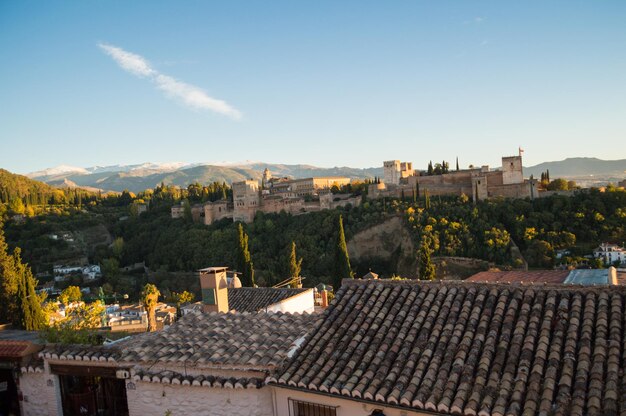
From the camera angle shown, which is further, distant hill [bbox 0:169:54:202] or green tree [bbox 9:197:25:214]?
distant hill [bbox 0:169:54:202]

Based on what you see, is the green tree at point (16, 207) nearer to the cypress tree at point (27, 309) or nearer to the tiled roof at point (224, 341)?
the cypress tree at point (27, 309)

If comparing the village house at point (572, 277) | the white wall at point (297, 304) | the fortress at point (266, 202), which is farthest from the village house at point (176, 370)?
the fortress at point (266, 202)

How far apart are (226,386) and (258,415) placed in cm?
51

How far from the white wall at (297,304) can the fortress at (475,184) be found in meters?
38.6

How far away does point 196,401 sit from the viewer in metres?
5.65

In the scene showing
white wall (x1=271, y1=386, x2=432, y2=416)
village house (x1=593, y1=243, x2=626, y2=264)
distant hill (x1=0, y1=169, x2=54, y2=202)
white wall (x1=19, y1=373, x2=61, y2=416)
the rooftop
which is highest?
distant hill (x1=0, y1=169, x2=54, y2=202)

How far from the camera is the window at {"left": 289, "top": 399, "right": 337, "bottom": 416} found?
16.4 ft

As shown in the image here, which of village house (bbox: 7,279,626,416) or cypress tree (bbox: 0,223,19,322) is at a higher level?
village house (bbox: 7,279,626,416)

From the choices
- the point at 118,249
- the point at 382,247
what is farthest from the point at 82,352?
the point at 118,249

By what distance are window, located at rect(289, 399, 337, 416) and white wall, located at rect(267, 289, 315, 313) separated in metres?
7.15

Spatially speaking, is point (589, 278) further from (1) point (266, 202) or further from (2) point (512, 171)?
(1) point (266, 202)

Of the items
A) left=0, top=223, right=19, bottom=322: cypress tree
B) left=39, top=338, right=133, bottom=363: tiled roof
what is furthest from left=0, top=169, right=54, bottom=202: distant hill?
left=39, top=338, right=133, bottom=363: tiled roof

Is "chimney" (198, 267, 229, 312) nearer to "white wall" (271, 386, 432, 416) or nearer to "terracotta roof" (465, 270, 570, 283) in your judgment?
"white wall" (271, 386, 432, 416)

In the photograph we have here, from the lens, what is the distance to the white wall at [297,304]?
12.7m
